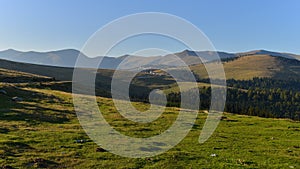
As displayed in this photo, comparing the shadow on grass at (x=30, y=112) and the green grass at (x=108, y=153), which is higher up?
the shadow on grass at (x=30, y=112)

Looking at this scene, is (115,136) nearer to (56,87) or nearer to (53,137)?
(53,137)

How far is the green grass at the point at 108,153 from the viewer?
74.5ft

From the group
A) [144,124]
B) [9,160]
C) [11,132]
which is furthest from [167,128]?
[9,160]

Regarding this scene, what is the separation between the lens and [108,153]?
25469mm

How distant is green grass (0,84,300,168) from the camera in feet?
74.5

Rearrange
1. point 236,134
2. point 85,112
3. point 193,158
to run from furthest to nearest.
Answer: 1. point 85,112
2. point 236,134
3. point 193,158

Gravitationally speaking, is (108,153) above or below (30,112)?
below

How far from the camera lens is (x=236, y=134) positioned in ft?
139

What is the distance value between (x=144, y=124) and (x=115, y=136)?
458 inches

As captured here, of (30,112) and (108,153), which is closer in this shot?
(108,153)

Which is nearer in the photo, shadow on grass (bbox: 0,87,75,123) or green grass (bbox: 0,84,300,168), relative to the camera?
green grass (bbox: 0,84,300,168)

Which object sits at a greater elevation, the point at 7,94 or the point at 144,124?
the point at 7,94

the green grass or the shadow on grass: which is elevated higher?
the shadow on grass

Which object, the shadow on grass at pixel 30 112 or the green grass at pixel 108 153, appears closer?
the green grass at pixel 108 153
